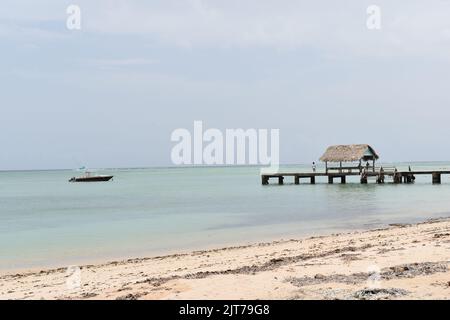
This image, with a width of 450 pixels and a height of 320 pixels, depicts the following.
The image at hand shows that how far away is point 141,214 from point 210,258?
17001mm

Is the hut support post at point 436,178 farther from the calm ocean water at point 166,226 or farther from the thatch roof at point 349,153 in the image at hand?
the calm ocean water at point 166,226

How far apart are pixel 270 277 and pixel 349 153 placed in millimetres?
44854

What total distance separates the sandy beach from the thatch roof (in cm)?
3856

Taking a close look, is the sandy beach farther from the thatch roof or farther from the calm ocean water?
the thatch roof

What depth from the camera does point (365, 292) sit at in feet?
22.4

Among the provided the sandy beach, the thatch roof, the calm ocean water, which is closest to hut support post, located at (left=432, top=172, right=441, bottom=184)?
the thatch roof

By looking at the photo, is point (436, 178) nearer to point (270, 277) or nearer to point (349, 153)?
point (349, 153)

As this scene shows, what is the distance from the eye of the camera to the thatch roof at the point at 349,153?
5112cm

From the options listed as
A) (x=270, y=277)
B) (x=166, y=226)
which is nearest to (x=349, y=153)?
(x=166, y=226)

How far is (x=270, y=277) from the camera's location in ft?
27.2

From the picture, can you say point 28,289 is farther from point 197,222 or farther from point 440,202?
point 440,202

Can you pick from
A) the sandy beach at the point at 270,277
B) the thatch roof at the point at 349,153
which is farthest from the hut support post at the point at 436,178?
the sandy beach at the point at 270,277

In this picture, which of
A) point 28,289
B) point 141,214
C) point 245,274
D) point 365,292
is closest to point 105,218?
point 141,214
